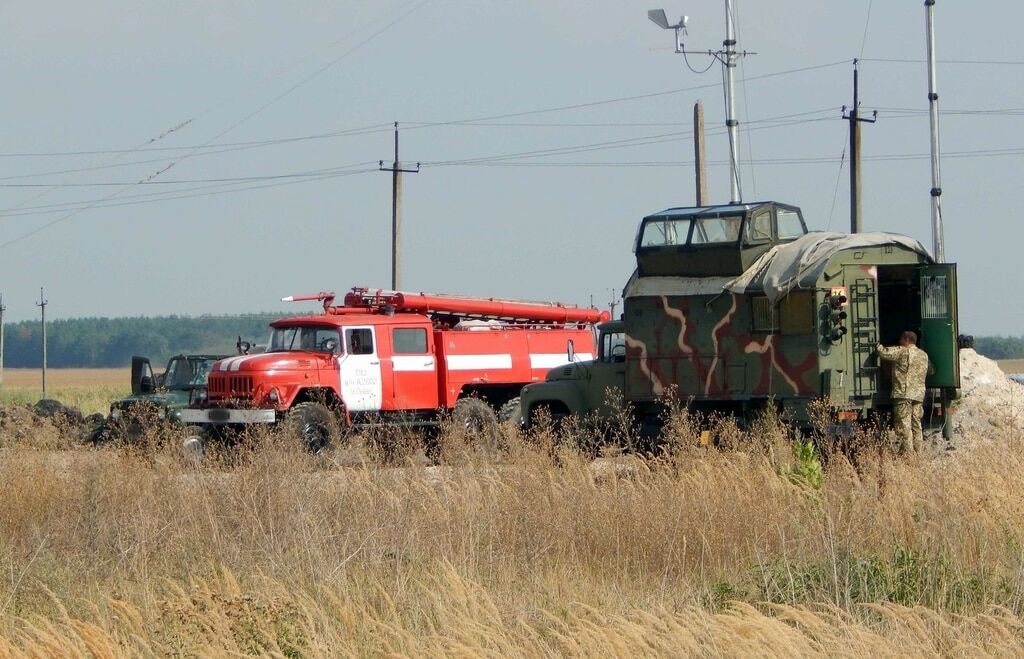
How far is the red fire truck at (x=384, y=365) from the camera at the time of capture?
19.3 meters

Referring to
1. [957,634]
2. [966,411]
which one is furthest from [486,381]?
[957,634]

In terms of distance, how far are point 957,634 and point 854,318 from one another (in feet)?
30.2

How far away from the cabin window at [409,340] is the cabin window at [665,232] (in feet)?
17.4

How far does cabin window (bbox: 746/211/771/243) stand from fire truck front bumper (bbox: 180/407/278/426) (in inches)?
288

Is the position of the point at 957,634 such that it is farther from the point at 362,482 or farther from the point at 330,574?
the point at 362,482

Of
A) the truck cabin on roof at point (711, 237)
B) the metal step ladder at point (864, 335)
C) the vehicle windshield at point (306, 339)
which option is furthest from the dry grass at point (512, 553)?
the vehicle windshield at point (306, 339)

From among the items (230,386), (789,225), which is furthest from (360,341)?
(789,225)

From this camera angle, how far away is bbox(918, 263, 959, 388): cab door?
53.5 feet

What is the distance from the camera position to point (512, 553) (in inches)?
366

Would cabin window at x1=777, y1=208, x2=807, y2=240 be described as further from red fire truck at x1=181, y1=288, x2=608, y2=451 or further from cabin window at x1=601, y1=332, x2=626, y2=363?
red fire truck at x1=181, y1=288, x2=608, y2=451

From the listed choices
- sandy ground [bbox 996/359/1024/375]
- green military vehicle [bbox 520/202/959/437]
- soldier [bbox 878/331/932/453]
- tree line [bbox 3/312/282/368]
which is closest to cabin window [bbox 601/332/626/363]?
green military vehicle [bbox 520/202/959/437]

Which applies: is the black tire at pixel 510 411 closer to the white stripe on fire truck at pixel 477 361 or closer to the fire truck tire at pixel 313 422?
the white stripe on fire truck at pixel 477 361

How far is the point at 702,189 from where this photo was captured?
2653 centimetres

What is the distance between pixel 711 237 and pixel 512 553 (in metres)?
8.07
